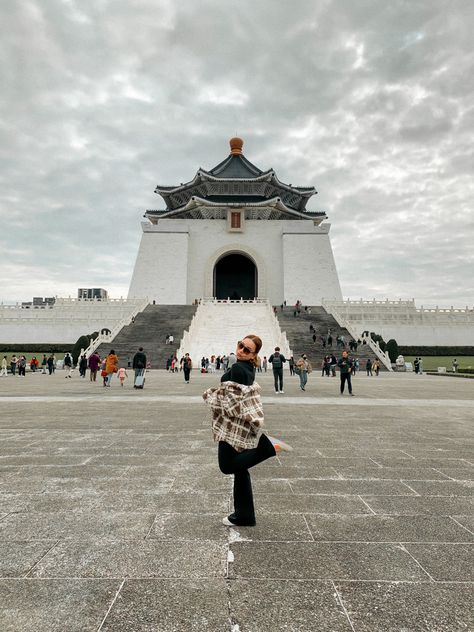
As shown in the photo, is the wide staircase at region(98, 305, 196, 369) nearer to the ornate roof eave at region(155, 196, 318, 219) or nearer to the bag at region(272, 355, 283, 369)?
the bag at region(272, 355, 283, 369)

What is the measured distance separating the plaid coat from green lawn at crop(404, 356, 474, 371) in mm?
25924

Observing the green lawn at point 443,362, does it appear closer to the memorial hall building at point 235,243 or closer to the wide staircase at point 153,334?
the memorial hall building at point 235,243

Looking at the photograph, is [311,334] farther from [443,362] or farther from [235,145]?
[235,145]

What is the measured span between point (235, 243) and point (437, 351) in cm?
2128

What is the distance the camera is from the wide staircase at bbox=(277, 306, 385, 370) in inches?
933

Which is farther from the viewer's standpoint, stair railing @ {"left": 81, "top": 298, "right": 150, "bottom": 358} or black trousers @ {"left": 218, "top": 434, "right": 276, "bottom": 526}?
stair railing @ {"left": 81, "top": 298, "right": 150, "bottom": 358}

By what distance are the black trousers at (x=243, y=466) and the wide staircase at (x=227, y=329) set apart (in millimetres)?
20604

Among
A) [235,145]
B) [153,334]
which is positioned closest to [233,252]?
[235,145]

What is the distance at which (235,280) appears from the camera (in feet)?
166

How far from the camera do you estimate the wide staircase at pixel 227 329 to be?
24.7 metres

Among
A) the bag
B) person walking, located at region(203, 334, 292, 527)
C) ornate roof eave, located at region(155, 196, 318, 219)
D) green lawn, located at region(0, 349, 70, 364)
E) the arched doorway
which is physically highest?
ornate roof eave, located at region(155, 196, 318, 219)

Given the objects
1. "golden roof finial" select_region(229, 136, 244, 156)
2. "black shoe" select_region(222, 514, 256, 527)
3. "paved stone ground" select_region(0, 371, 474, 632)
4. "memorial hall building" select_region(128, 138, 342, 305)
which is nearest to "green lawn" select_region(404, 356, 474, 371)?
"memorial hall building" select_region(128, 138, 342, 305)

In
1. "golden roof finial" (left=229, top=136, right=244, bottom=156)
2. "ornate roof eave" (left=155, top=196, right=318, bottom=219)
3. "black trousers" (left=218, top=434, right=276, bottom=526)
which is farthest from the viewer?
"golden roof finial" (left=229, top=136, right=244, bottom=156)

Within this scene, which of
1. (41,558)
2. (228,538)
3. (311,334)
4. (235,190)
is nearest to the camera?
(41,558)
